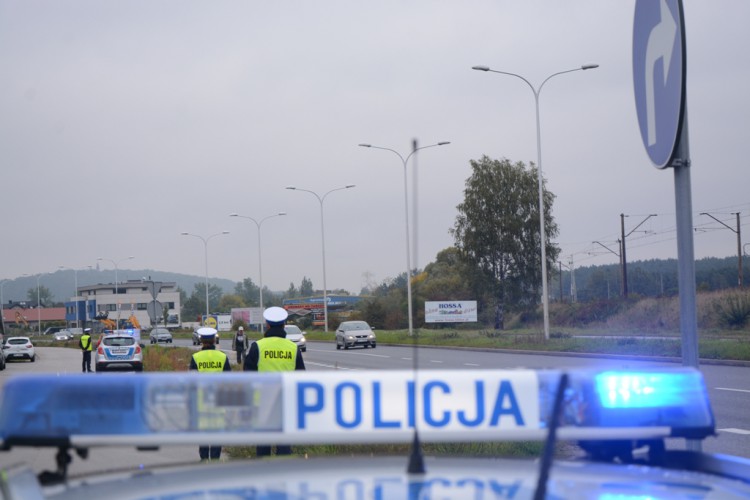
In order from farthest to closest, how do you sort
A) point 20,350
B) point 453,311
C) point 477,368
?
1. point 453,311
2. point 20,350
3. point 477,368

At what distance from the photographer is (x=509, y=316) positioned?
80938 millimetres

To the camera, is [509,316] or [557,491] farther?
[509,316]

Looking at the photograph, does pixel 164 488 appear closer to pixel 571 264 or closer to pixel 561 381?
pixel 561 381

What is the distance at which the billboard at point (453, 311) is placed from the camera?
65188 millimetres

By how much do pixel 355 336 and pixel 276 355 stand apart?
38.4 meters

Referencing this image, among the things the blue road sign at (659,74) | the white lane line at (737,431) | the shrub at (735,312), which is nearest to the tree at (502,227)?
the shrub at (735,312)

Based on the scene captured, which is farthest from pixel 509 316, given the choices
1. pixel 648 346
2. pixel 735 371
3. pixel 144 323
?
pixel 144 323

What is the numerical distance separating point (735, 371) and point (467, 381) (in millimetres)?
22994

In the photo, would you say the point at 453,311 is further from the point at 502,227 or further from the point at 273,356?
the point at 273,356

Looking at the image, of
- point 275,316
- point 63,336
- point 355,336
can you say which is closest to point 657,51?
point 275,316

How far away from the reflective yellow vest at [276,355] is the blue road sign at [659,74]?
4609 mm

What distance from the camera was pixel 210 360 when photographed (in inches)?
401

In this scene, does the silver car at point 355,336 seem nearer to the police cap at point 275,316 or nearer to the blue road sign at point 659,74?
the police cap at point 275,316

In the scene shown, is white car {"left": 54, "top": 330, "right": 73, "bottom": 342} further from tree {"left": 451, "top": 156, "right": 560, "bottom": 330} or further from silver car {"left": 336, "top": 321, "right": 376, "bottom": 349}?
silver car {"left": 336, "top": 321, "right": 376, "bottom": 349}
